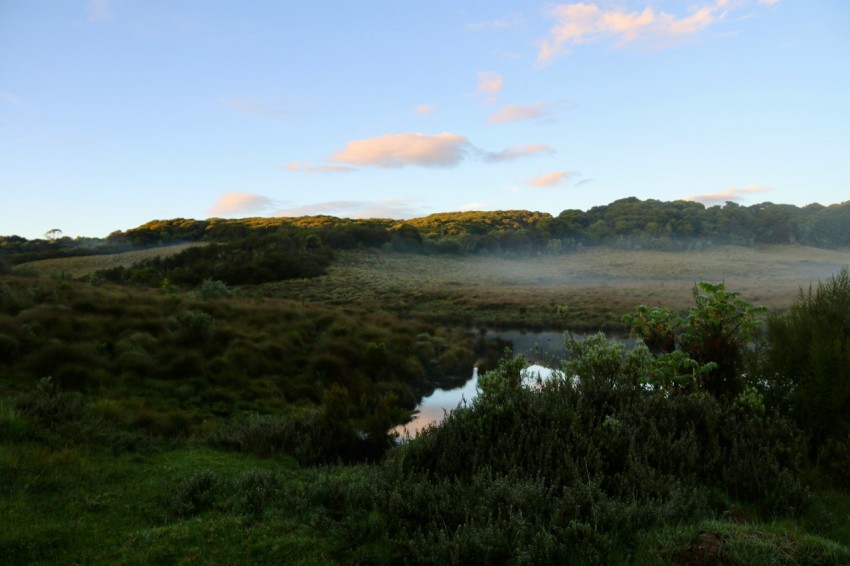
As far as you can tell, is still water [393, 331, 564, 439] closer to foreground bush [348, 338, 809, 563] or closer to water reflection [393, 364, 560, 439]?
water reflection [393, 364, 560, 439]

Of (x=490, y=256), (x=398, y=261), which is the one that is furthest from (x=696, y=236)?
(x=398, y=261)

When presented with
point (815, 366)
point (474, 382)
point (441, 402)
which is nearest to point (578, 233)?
point (474, 382)

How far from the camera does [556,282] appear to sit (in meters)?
59.0

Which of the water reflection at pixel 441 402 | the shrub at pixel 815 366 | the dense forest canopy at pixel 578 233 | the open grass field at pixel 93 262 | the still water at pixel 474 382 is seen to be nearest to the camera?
the shrub at pixel 815 366

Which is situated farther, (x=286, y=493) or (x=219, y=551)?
(x=286, y=493)

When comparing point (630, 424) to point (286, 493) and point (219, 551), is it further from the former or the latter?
point (219, 551)

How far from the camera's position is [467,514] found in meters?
5.04

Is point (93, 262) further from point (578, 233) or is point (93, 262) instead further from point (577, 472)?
point (578, 233)

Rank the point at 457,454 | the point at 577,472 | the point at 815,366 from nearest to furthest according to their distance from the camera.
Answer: the point at 577,472, the point at 457,454, the point at 815,366

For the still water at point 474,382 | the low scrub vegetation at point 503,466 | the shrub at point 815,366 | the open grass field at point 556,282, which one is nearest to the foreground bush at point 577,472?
the low scrub vegetation at point 503,466

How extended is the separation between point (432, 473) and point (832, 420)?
5.44m

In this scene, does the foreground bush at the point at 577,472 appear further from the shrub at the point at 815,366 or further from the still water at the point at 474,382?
the still water at the point at 474,382

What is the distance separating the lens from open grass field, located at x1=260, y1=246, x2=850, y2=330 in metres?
37.2

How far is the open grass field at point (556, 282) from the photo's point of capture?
37238mm
